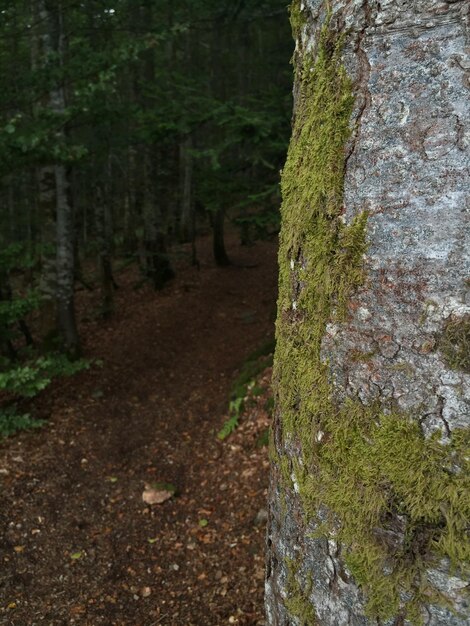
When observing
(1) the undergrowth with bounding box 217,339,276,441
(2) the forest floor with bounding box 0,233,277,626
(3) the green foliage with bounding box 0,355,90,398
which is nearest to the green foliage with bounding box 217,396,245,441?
(1) the undergrowth with bounding box 217,339,276,441

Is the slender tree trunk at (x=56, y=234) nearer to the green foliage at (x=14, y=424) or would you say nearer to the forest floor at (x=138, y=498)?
the forest floor at (x=138, y=498)

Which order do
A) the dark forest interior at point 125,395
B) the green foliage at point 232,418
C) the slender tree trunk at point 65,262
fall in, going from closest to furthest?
the dark forest interior at point 125,395, the green foliage at point 232,418, the slender tree trunk at point 65,262

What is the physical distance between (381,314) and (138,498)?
575 centimetres

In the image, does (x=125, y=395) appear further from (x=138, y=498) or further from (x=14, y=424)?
(x=138, y=498)

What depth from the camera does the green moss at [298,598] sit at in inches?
55.2

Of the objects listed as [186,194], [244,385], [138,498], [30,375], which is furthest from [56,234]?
[186,194]

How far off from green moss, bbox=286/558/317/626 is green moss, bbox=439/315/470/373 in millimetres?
778

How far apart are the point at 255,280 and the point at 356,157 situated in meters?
15.2

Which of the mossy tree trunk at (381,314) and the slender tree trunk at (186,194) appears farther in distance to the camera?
the slender tree trunk at (186,194)

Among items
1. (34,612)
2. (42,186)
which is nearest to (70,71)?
(42,186)

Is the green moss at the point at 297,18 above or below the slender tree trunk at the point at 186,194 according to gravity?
above

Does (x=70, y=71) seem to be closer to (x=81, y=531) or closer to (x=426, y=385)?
(x=81, y=531)

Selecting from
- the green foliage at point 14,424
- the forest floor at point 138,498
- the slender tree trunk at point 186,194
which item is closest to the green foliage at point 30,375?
the green foliage at point 14,424

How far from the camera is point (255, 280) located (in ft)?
53.5
